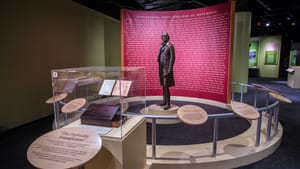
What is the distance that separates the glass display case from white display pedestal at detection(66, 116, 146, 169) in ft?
0.12

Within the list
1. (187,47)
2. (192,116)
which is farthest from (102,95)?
(187,47)

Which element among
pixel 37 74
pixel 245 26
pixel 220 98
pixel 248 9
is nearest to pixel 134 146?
pixel 220 98

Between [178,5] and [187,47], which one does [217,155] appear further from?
[178,5]

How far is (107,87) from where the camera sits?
197cm

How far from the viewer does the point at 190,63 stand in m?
5.22

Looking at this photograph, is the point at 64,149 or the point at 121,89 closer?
the point at 64,149

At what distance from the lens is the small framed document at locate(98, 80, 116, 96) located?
192cm

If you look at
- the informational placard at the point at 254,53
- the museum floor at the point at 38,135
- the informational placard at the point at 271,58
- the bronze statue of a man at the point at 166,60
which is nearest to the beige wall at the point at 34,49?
the museum floor at the point at 38,135

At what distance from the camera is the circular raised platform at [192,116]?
6.98 feet

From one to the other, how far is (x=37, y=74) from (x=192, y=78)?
386cm

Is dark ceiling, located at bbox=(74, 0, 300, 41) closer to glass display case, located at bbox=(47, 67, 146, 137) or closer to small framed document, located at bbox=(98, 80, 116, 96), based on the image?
glass display case, located at bbox=(47, 67, 146, 137)

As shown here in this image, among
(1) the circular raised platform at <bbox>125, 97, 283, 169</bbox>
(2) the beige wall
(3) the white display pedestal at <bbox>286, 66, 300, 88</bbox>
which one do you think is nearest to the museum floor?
(1) the circular raised platform at <bbox>125, 97, 283, 169</bbox>

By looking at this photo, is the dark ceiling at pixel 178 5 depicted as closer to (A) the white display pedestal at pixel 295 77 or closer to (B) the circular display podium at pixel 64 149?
(A) the white display pedestal at pixel 295 77

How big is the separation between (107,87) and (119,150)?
0.68m
